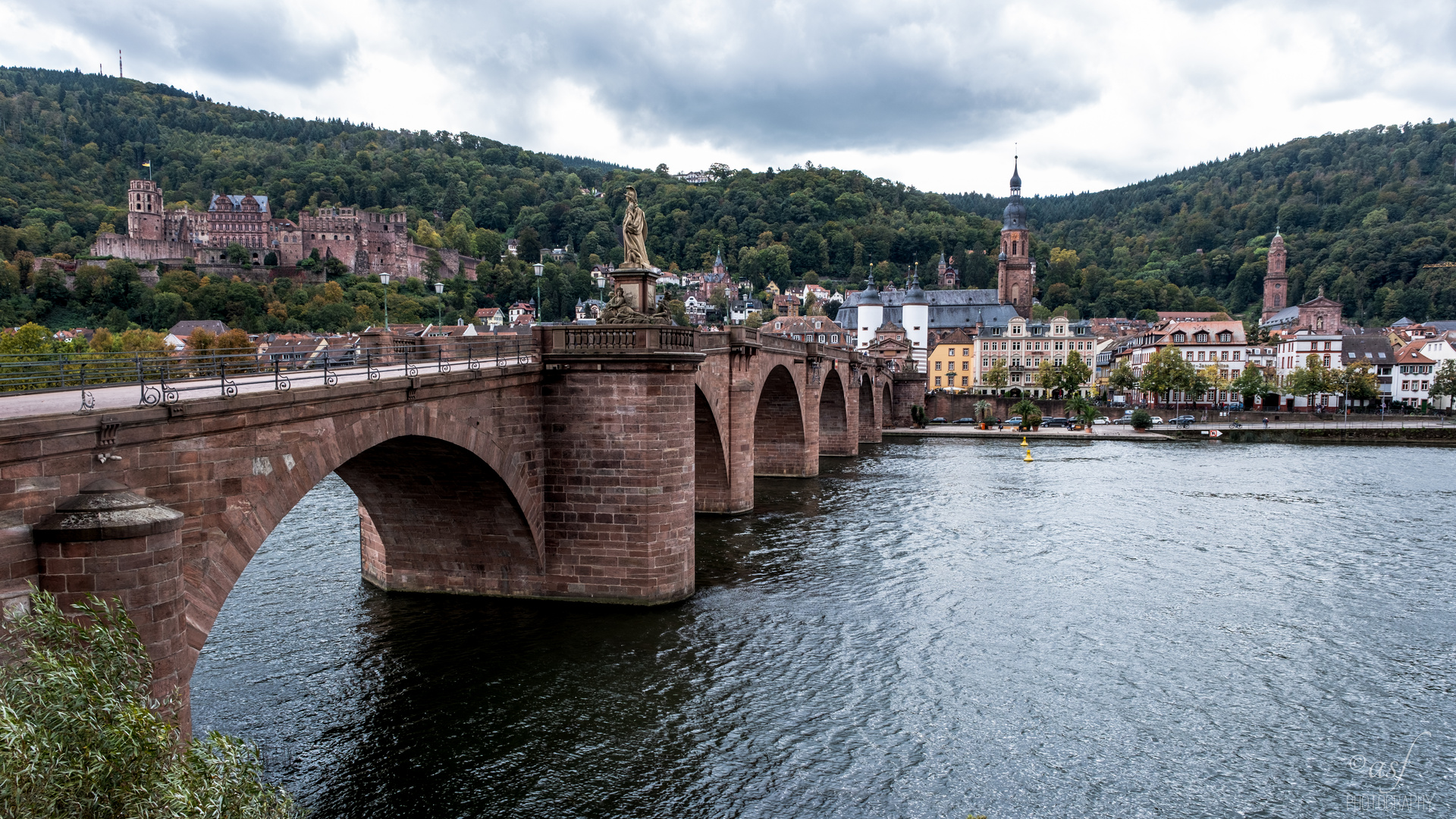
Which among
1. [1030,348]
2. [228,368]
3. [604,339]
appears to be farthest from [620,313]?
[1030,348]

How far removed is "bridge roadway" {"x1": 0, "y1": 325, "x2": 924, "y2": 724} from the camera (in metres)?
10.1

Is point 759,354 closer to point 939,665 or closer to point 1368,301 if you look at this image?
point 939,665

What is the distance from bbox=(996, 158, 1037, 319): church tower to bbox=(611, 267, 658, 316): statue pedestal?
137071 millimetres

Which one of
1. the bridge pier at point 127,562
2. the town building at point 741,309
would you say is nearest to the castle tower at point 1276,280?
the town building at point 741,309

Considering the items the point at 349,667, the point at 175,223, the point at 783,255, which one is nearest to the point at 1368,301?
the point at 783,255

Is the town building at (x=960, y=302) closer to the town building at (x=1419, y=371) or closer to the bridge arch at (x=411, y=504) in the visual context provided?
the town building at (x=1419, y=371)

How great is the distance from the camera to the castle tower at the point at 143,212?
14300cm

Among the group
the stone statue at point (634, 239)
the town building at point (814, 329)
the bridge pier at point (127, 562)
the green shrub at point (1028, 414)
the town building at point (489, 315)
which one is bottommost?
the green shrub at point (1028, 414)

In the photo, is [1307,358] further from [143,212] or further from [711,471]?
[143,212]

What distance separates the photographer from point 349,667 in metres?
19.8

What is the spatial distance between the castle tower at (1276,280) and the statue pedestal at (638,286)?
164 metres

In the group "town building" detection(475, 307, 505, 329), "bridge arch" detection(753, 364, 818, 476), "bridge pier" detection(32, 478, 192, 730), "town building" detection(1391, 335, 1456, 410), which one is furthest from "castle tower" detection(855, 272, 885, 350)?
"bridge pier" detection(32, 478, 192, 730)

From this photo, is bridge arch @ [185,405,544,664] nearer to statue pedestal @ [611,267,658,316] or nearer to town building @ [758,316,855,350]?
statue pedestal @ [611,267,658,316]

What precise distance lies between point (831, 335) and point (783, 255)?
2732 inches
